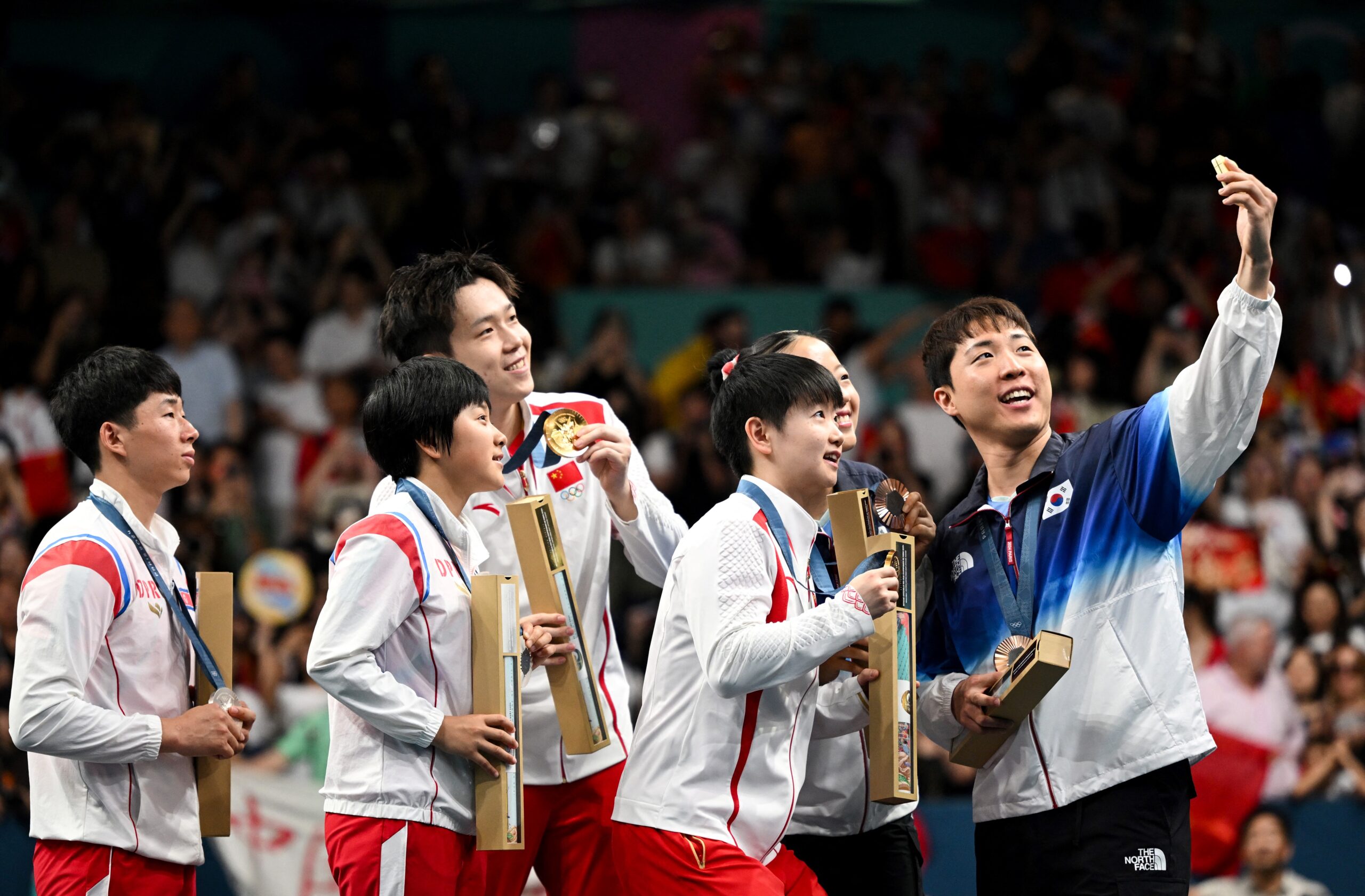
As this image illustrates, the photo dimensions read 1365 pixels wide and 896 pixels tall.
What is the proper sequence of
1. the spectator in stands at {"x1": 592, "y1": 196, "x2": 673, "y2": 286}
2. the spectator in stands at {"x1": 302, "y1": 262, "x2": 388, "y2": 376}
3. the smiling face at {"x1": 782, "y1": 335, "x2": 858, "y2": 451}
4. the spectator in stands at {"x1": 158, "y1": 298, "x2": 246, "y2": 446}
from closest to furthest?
1. the smiling face at {"x1": 782, "y1": 335, "x2": 858, "y2": 451}
2. the spectator in stands at {"x1": 158, "y1": 298, "x2": 246, "y2": 446}
3. the spectator in stands at {"x1": 302, "y1": 262, "x2": 388, "y2": 376}
4. the spectator in stands at {"x1": 592, "y1": 196, "x2": 673, "y2": 286}

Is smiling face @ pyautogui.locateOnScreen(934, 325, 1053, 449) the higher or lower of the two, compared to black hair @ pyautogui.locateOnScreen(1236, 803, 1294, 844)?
higher

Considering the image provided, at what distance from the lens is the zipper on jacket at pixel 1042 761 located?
368 centimetres

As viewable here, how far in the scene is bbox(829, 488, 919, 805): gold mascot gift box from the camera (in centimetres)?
346

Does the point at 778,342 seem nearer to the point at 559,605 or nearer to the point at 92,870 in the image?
the point at 559,605

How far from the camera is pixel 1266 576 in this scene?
8609 millimetres

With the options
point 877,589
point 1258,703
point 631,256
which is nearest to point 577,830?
point 877,589

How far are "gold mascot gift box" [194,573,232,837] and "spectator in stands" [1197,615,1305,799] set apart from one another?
5.61 metres

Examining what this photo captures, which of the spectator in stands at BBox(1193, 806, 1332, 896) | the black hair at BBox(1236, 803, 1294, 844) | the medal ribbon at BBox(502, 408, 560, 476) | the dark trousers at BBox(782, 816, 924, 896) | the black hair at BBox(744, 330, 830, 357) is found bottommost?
the spectator in stands at BBox(1193, 806, 1332, 896)

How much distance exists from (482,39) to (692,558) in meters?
10.3

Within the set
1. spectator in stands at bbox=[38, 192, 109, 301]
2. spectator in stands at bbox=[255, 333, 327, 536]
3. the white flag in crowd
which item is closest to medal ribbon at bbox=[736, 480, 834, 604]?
the white flag in crowd

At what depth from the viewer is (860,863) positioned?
156 inches

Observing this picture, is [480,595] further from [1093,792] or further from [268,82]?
[268,82]

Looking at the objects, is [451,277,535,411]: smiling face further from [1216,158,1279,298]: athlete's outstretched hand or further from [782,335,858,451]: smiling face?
[1216,158,1279,298]: athlete's outstretched hand

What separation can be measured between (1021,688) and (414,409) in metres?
1.66
